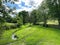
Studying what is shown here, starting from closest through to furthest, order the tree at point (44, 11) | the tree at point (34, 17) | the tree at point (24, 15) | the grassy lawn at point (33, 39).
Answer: the grassy lawn at point (33, 39)
the tree at point (44, 11)
the tree at point (34, 17)
the tree at point (24, 15)

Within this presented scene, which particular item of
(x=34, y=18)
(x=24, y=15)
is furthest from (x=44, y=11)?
(x=24, y=15)

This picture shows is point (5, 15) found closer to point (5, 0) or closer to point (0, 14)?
point (0, 14)

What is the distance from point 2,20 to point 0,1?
7.56ft

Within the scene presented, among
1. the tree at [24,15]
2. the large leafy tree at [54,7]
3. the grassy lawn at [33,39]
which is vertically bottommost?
the grassy lawn at [33,39]

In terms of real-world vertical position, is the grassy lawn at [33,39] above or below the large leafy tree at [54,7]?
below

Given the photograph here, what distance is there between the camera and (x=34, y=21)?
338 feet

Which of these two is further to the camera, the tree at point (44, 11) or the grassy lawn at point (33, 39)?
the tree at point (44, 11)

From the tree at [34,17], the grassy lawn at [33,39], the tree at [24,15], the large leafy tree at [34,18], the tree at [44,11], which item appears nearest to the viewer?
the grassy lawn at [33,39]

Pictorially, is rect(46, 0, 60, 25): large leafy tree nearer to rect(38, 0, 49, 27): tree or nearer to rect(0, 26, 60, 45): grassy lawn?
rect(38, 0, 49, 27): tree

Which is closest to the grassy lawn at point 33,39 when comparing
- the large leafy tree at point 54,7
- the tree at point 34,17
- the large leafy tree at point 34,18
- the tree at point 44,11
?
the large leafy tree at point 54,7

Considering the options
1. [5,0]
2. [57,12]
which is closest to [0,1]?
[5,0]

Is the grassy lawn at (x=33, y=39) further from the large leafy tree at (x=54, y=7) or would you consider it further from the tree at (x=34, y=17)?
the tree at (x=34, y=17)

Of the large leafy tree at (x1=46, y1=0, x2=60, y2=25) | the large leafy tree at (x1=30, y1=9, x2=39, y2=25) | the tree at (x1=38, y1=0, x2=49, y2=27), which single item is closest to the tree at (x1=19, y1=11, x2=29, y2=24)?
the large leafy tree at (x1=30, y1=9, x2=39, y2=25)

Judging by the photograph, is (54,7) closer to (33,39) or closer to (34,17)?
(34,17)
